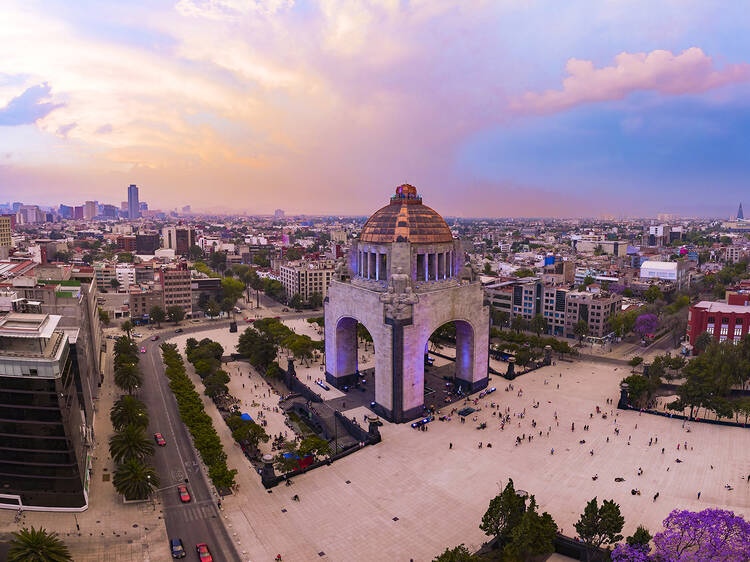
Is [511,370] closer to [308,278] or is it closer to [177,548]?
[177,548]

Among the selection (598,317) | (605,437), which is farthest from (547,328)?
(605,437)

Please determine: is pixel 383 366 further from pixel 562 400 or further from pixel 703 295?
pixel 703 295

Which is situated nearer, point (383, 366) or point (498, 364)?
point (383, 366)

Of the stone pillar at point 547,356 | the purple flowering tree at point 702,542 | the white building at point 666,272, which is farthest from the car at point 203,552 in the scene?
the white building at point 666,272

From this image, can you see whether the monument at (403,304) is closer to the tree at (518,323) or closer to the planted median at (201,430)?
the planted median at (201,430)

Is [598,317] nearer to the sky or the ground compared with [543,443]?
nearer to the sky

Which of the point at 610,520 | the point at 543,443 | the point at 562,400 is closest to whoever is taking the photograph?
the point at 610,520

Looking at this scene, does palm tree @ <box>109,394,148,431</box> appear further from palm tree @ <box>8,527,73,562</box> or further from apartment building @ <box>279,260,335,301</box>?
apartment building @ <box>279,260,335,301</box>
